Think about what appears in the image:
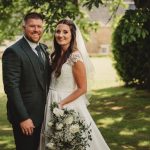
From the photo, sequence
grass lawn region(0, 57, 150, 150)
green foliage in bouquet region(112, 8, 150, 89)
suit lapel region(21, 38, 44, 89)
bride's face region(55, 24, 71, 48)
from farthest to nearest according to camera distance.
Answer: green foliage in bouquet region(112, 8, 150, 89), grass lawn region(0, 57, 150, 150), bride's face region(55, 24, 71, 48), suit lapel region(21, 38, 44, 89)

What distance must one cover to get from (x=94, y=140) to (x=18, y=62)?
77.7 inches

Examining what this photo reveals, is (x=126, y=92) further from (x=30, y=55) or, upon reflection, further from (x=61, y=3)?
(x=30, y=55)

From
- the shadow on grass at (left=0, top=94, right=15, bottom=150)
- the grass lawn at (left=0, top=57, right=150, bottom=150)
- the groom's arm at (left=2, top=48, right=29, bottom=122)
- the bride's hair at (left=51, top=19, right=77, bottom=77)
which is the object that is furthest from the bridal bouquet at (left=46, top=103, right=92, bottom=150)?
the shadow on grass at (left=0, top=94, right=15, bottom=150)

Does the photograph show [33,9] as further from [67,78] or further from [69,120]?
[69,120]

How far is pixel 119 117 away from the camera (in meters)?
12.5

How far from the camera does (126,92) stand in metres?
17.0

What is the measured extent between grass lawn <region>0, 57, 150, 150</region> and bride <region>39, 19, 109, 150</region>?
310 centimetres

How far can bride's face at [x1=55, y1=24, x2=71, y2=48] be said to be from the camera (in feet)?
19.5

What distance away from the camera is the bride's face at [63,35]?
594 cm

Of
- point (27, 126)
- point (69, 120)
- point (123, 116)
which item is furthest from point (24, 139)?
point (123, 116)

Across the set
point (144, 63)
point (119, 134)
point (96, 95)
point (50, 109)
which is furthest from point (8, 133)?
point (144, 63)

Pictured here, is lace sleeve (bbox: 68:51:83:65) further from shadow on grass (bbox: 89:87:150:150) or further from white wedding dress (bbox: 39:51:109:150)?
shadow on grass (bbox: 89:87:150:150)

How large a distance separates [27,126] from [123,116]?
7.42m

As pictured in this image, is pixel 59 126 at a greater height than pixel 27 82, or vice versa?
pixel 27 82
